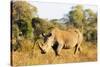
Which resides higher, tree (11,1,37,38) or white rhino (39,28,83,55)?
tree (11,1,37,38)

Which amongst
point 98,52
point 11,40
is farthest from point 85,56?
point 11,40

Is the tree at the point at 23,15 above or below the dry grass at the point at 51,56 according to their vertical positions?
above

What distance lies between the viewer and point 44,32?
2.42 meters

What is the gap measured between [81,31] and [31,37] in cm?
62

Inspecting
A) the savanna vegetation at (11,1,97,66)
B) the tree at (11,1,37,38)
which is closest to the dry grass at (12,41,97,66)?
the savanna vegetation at (11,1,97,66)

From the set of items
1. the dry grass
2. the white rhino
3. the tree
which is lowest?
the dry grass

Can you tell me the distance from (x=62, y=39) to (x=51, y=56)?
0.23 meters

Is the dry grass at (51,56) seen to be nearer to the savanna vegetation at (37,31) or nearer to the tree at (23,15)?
the savanna vegetation at (37,31)

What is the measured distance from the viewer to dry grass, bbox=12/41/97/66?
7.64 feet

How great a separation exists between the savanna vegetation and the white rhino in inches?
1.8

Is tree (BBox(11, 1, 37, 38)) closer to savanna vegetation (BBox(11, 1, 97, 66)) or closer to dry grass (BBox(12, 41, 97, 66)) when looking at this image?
savanna vegetation (BBox(11, 1, 97, 66))

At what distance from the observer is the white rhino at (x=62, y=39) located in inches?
A: 96.0

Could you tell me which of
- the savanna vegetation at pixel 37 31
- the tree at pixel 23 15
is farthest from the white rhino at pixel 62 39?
the tree at pixel 23 15
